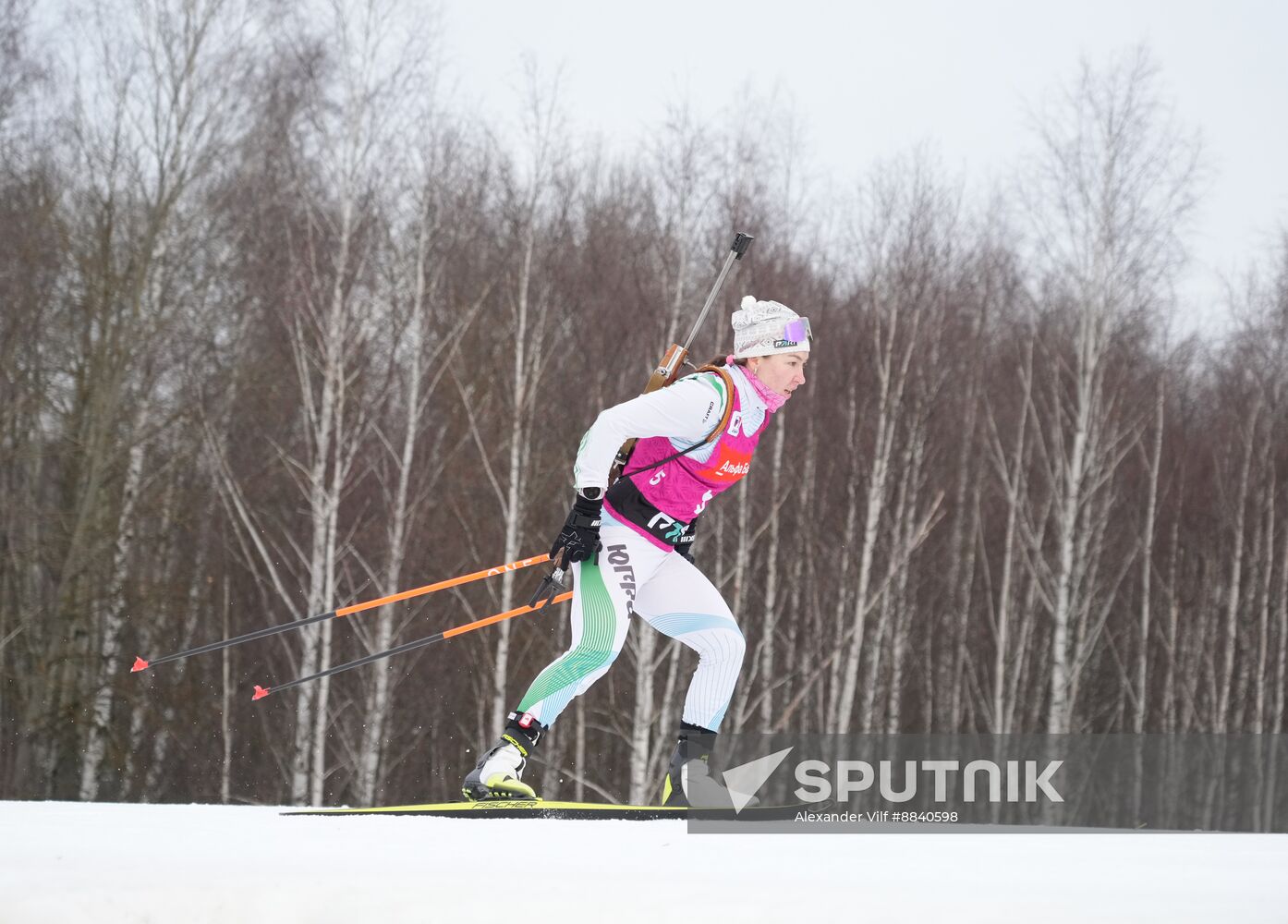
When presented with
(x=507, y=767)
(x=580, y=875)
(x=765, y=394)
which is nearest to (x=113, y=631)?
(x=507, y=767)

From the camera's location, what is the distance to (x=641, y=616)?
467cm

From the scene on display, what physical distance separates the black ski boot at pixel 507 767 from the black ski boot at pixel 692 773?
57 centimetres

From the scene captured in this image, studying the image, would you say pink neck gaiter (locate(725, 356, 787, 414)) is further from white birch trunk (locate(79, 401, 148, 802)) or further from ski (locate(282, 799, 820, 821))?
white birch trunk (locate(79, 401, 148, 802))

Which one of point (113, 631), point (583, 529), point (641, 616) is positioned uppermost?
point (583, 529)

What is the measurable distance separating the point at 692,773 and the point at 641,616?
0.68 meters

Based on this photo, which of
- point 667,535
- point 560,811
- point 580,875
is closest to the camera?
point 580,875

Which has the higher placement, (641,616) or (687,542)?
(687,542)

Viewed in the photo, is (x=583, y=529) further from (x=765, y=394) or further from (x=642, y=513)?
(x=765, y=394)

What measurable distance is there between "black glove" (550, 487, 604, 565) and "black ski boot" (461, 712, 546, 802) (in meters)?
0.67

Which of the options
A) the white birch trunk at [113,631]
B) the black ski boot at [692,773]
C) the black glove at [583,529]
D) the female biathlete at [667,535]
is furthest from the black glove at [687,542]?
the white birch trunk at [113,631]

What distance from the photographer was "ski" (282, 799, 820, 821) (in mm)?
4473

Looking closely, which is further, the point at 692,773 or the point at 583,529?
the point at 692,773

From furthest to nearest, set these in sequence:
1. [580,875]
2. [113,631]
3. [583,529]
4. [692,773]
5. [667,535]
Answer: [113,631] < [692,773] < [667,535] < [583,529] < [580,875]

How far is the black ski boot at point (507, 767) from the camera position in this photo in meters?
4.52
